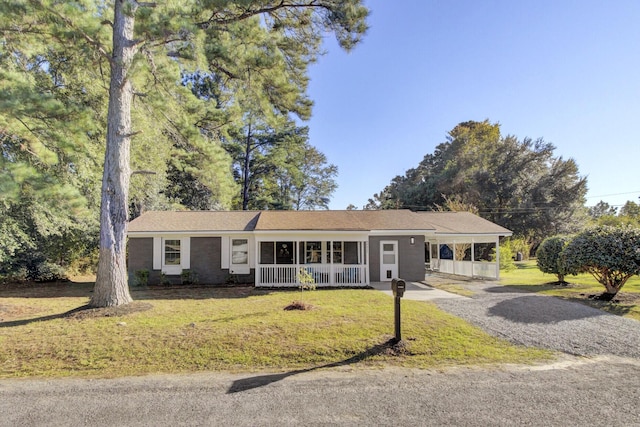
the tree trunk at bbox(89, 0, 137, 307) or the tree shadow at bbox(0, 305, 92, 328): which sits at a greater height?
the tree trunk at bbox(89, 0, 137, 307)

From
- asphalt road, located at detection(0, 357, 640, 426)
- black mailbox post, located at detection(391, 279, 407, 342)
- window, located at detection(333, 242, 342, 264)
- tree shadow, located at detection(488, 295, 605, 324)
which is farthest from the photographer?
window, located at detection(333, 242, 342, 264)

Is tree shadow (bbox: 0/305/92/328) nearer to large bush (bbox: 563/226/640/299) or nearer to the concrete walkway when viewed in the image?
the concrete walkway

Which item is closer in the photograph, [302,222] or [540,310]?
[540,310]

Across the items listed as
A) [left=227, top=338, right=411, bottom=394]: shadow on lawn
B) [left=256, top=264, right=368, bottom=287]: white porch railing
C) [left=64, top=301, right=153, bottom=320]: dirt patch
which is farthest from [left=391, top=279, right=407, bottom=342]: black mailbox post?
[left=256, top=264, right=368, bottom=287]: white porch railing

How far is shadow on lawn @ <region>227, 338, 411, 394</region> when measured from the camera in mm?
4500

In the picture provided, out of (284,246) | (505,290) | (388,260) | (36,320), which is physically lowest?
(505,290)

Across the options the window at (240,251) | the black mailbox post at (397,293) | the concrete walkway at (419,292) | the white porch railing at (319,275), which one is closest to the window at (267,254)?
the window at (240,251)

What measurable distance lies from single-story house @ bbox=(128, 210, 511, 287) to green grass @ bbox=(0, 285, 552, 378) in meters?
5.04

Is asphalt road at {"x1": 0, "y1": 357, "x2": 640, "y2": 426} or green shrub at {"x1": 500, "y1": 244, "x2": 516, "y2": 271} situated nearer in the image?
asphalt road at {"x1": 0, "y1": 357, "x2": 640, "y2": 426}

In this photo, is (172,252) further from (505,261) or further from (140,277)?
(505,261)

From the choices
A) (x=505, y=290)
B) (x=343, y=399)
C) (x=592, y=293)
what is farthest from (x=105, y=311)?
(x=592, y=293)

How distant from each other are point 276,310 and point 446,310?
4663 mm

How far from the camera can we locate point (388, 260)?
15.6 m

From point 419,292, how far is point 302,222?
5867 millimetres
